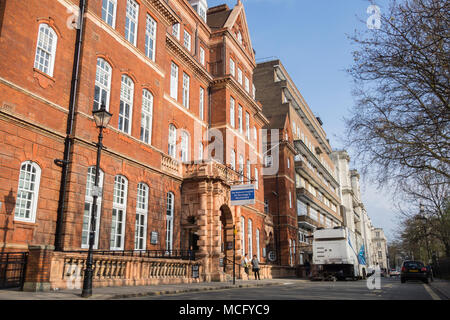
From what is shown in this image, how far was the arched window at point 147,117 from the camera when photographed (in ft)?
69.1

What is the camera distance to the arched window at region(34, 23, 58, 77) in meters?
15.5

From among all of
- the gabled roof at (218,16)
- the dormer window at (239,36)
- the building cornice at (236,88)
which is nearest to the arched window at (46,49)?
the building cornice at (236,88)

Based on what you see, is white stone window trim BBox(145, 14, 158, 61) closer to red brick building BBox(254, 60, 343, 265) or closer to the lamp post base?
the lamp post base

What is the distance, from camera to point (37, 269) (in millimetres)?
11625

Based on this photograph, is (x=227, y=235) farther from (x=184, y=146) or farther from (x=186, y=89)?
(x=186, y=89)

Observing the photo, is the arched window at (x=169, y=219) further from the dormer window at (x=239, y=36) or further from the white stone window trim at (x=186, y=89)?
the dormer window at (x=239, y=36)

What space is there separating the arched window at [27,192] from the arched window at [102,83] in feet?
14.6

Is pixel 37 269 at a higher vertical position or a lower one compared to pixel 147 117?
lower

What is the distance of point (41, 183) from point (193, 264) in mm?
8956

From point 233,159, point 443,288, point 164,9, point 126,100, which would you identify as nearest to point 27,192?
point 126,100

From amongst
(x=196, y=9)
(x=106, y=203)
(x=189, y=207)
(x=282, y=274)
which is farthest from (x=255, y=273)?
(x=196, y=9)

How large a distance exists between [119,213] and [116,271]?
3910 millimetres

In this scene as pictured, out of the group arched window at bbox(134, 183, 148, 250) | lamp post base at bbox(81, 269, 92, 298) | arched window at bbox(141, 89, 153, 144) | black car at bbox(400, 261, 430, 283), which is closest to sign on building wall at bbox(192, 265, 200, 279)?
arched window at bbox(134, 183, 148, 250)

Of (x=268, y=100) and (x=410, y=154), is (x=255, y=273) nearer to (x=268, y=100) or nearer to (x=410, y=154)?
(x=410, y=154)
